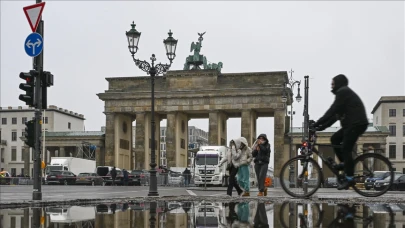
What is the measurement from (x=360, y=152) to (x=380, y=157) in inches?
12.4

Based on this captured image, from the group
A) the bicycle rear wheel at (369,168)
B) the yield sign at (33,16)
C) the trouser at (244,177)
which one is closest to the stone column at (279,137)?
the trouser at (244,177)

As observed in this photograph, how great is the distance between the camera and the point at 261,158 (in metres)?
17.4

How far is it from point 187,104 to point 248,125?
26.7 ft

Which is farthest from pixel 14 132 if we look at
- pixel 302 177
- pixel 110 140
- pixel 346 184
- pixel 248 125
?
pixel 346 184

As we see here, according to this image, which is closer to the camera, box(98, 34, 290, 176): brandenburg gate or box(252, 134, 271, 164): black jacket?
box(252, 134, 271, 164): black jacket

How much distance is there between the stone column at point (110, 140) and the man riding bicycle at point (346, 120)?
237 feet

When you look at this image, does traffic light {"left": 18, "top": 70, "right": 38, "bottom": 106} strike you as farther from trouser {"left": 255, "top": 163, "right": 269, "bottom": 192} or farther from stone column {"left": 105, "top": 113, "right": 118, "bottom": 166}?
stone column {"left": 105, "top": 113, "right": 118, "bottom": 166}

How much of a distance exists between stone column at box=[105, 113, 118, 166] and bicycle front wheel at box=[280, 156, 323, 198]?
231 feet

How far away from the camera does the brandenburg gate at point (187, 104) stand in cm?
7644

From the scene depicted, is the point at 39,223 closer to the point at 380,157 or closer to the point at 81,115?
the point at 380,157

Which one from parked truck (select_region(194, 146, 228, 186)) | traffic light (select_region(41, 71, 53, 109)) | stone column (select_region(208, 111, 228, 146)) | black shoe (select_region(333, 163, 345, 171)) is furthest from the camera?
stone column (select_region(208, 111, 228, 146))

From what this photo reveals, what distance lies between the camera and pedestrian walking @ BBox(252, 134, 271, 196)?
17.2m

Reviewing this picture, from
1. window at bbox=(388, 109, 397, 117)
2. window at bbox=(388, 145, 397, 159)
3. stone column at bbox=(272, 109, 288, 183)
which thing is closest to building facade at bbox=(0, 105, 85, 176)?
stone column at bbox=(272, 109, 288, 183)

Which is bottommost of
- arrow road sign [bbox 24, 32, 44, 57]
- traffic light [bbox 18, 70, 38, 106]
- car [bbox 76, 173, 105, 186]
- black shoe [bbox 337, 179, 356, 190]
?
car [bbox 76, 173, 105, 186]
